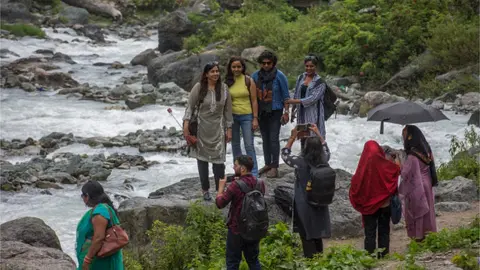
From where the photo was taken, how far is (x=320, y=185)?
289 inches

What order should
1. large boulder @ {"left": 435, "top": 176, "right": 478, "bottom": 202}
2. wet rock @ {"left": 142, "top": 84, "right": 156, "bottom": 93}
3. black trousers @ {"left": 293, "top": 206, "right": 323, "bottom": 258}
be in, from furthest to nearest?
wet rock @ {"left": 142, "top": 84, "right": 156, "bottom": 93} → large boulder @ {"left": 435, "top": 176, "right": 478, "bottom": 202} → black trousers @ {"left": 293, "top": 206, "right": 323, "bottom": 258}

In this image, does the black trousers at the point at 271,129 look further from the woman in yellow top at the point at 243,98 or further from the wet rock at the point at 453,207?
the wet rock at the point at 453,207

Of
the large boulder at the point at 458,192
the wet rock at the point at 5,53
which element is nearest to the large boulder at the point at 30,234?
the large boulder at the point at 458,192

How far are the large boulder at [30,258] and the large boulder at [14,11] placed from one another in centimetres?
2870

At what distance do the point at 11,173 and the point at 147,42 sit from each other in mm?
21097

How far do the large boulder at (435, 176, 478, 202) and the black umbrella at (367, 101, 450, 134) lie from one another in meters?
2.80

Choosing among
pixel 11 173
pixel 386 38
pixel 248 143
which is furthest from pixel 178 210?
pixel 386 38

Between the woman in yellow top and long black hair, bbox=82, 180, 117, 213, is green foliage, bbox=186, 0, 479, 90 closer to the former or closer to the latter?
the woman in yellow top

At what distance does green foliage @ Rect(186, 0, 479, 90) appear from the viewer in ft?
67.8

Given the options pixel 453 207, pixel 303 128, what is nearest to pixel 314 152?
pixel 303 128

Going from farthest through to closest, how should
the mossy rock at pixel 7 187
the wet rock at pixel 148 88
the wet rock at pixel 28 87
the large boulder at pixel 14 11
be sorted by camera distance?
the large boulder at pixel 14 11 < the wet rock at pixel 28 87 < the wet rock at pixel 148 88 < the mossy rock at pixel 7 187

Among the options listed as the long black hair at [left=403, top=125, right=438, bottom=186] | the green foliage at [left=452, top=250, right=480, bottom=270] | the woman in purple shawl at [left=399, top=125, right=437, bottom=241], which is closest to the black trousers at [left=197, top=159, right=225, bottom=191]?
the woman in purple shawl at [left=399, top=125, right=437, bottom=241]

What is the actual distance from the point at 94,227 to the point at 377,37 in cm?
1662

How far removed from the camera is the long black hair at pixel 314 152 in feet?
24.1
